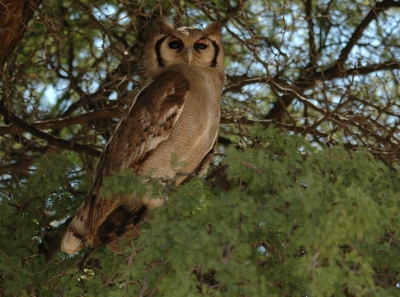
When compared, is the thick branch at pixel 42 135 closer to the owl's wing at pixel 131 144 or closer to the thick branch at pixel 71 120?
the thick branch at pixel 71 120

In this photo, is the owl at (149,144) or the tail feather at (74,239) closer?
the tail feather at (74,239)

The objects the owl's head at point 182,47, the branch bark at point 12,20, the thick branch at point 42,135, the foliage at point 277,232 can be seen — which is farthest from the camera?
the thick branch at point 42,135

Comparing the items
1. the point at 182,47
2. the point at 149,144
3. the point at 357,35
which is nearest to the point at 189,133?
the point at 149,144

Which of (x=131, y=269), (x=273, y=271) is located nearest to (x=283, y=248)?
(x=273, y=271)

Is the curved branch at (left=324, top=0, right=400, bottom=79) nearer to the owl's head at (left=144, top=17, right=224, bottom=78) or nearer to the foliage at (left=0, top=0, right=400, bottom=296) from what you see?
the foliage at (left=0, top=0, right=400, bottom=296)

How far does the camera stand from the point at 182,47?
171 inches

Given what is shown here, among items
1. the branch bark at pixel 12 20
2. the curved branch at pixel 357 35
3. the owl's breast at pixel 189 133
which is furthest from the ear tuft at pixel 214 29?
the curved branch at pixel 357 35

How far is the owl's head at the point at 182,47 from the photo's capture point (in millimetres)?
4336

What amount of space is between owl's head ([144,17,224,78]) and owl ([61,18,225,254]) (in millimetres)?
127

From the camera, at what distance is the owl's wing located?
3908mm

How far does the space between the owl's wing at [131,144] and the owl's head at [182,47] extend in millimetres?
328

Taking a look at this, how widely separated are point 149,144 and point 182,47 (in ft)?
2.27

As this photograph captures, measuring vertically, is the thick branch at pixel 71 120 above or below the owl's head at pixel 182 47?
below

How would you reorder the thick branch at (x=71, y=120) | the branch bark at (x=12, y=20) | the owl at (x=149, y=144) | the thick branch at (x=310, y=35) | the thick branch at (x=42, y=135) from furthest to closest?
the thick branch at (x=310, y=35) < the thick branch at (x=71, y=120) < the thick branch at (x=42, y=135) < the branch bark at (x=12, y=20) < the owl at (x=149, y=144)
